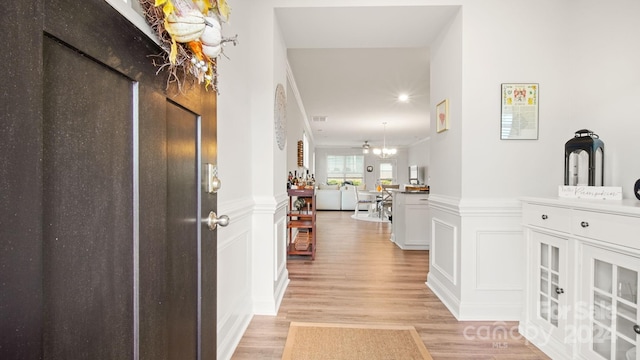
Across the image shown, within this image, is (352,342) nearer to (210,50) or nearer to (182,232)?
(182,232)

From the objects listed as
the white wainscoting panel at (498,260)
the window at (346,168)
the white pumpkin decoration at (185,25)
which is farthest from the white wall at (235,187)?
the window at (346,168)

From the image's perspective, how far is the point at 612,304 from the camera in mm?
1442

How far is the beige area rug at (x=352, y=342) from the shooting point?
1775 mm

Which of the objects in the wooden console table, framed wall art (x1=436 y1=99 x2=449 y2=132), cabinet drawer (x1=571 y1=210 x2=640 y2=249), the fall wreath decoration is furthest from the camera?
the wooden console table

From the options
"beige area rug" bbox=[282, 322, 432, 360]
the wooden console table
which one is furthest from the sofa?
"beige area rug" bbox=[282, 322, 432, 360]

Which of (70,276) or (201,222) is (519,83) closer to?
(201,222)

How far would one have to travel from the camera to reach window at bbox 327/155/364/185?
12.4 metres

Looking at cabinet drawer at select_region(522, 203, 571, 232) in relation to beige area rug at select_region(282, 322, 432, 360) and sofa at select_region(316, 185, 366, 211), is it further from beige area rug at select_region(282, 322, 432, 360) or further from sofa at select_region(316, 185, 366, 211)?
sofa at select_region(316, 185, 366, 211)

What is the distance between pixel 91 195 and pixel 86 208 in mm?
28

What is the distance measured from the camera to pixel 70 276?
545mm

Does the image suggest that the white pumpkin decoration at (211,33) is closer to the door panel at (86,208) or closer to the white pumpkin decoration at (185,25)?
the white pumpkin decoration at (185,25)

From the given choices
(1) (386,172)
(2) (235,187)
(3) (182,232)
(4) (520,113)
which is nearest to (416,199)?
(4) (520,113)

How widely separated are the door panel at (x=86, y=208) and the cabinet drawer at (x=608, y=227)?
192 cm

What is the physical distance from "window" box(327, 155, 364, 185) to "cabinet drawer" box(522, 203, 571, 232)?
406 inches
